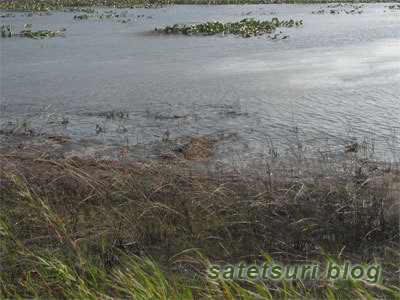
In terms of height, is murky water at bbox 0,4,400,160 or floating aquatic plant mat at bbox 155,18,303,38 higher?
floating aquatic plant mat at bbox 155,18,303,38

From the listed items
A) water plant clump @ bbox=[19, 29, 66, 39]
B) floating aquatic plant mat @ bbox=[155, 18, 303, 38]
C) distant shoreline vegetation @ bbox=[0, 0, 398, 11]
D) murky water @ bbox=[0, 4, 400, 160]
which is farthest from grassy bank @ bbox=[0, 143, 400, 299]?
distant shoreline vegetation @ bbox=[0, 0, 398, 11]

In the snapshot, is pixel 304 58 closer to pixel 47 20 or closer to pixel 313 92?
pixel 313 92

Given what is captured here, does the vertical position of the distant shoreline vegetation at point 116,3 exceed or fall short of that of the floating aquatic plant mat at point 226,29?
it exceeds it

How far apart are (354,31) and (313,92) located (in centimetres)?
1277

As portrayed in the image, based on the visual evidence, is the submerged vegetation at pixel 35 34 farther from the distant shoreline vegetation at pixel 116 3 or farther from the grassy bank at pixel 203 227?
the grassy bank at pixel 203 227

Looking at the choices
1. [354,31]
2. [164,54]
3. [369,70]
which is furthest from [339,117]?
[354,31]

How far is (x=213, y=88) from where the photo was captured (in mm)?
13438

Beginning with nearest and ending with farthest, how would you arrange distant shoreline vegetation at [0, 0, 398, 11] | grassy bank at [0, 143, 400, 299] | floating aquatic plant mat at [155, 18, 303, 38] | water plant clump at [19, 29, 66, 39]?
grassy bank at [0, 143, 400, 299]
floating aquatic plant mat at [155, 18, 303, 38]
water plant clump at [19, 29, 66, 39]
distant shoreline vegetation at [0, 0, 398, 11]

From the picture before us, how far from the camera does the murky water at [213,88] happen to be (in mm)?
9609

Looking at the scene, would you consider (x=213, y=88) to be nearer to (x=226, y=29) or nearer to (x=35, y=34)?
(x=226, y=29)

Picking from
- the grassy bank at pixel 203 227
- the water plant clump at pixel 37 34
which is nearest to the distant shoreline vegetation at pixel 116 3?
the water plant clump at pixel 37 34

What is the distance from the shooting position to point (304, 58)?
1753 cm

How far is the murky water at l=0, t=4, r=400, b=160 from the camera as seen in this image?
31.5ft

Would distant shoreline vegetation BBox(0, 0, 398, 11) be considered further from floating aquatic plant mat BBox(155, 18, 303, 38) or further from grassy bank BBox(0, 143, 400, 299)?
grassy bank BBox(0, 143, 400, 299)
